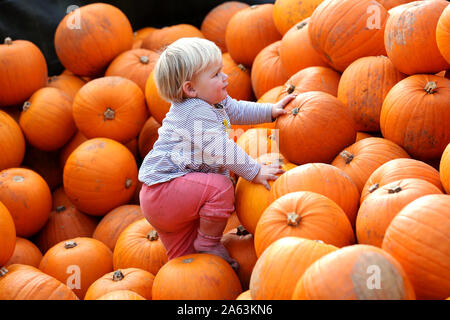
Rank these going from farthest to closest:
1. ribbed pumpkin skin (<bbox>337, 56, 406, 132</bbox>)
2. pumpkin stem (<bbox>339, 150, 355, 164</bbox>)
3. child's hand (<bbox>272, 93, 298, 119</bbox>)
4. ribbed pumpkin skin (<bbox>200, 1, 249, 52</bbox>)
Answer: ribbed pumpkin skin (<bbox>200, 1, 249, 52</bbox>) → ribbed pumpkin skin (<bbox>337, 56, 406, 132</bbox>) → child's hand (<bbox>272, 93, 298, 119</bbox>) → pumpkin stem (<bbox>339, 150, 355, 164</bbox>)

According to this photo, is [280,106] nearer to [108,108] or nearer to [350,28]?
[350,28]

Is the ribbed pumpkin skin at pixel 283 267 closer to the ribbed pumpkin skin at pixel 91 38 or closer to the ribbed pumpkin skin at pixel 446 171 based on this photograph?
the ribbed pumpkin skin at pixel 446 171

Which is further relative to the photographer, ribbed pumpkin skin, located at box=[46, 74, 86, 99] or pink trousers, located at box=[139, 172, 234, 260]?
ribbed pumpkin skin, located at box=[46, 74, 86, 99]

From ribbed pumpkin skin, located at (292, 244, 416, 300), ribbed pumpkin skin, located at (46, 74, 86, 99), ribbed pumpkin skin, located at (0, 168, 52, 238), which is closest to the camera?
ribbed pumpkin skin, located at (292, 244, 416, 300)

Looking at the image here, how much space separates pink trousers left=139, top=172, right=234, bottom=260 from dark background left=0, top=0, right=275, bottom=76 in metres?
2.83

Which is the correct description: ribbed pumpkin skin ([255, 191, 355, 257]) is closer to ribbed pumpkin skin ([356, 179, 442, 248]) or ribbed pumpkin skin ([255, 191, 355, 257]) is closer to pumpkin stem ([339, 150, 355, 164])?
ribbed pumpkin skin ([356, 179, 442, 248])

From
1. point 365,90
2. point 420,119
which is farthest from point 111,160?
point 420,119

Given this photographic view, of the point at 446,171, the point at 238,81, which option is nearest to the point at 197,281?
the point at 446,171

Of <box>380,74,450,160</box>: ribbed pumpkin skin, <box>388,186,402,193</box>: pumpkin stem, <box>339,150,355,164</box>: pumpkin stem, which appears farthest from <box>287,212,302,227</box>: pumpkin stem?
<box>380,74,450,160</box>: ribbed pumpkin skin

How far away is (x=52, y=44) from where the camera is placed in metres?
5.29

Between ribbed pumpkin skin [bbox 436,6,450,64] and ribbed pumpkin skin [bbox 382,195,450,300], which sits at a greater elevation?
ribbed pumpkin skin [bbox 436,6,450,64]

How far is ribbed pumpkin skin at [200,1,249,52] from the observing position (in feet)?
18.3
